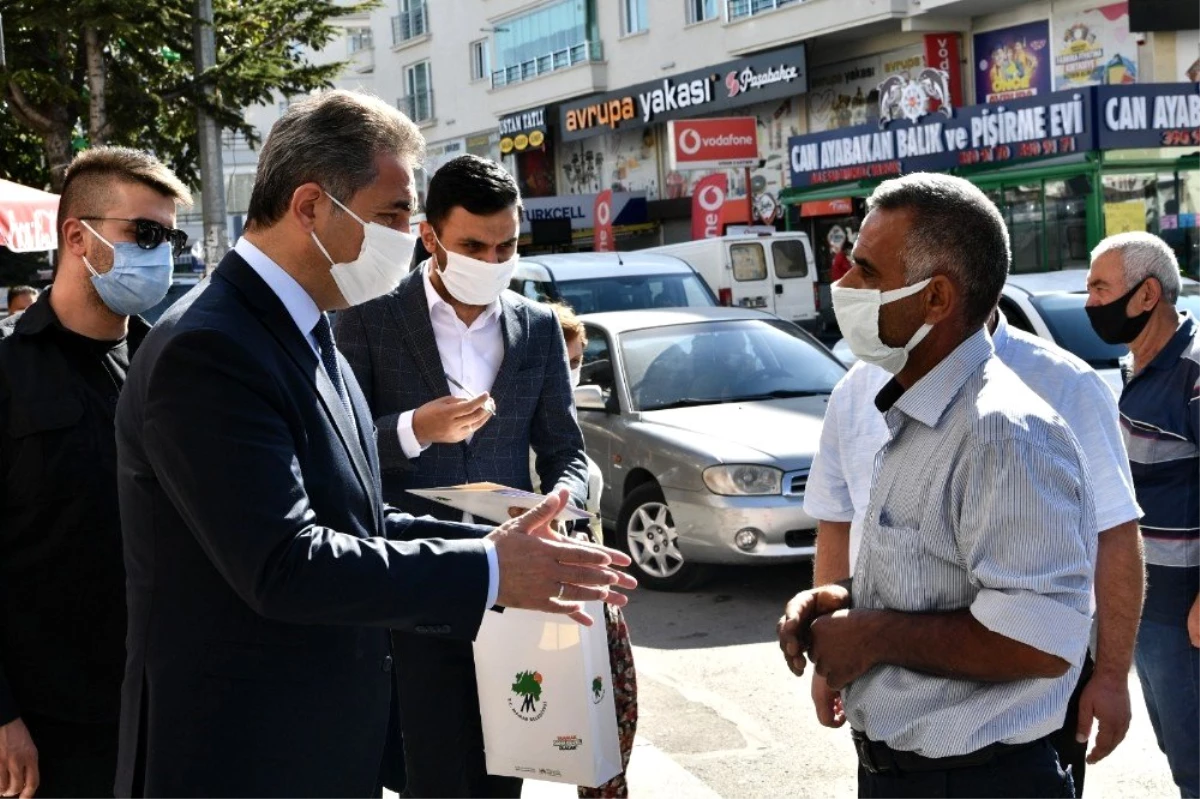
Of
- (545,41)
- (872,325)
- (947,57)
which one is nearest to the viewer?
(872,325)

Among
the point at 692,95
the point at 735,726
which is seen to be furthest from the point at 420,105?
the point at 735,726

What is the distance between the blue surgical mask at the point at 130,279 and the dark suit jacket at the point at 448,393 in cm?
52

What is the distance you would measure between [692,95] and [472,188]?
3090 centimetres

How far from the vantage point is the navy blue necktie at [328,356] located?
101 inches

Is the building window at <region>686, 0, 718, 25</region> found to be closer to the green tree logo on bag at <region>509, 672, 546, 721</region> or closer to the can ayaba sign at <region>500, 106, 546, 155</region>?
the can ayaba sign at <region>500, 106, 546, 155</region>

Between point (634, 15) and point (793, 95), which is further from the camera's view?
point (634, 15)

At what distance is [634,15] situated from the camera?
36.8 meters

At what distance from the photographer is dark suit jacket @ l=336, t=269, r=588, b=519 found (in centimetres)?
368

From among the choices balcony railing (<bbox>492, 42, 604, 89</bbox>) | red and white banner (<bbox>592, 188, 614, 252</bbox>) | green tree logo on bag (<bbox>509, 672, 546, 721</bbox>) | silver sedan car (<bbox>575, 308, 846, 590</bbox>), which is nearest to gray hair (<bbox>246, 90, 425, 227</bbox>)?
green tree logo on bag (<bbox>509, 672, 546, 721</bbox>)

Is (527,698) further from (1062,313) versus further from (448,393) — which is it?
(1062,313)

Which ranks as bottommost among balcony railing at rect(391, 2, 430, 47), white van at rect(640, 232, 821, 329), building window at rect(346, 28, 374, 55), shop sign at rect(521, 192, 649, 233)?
white van at rect(640, 232, 821, 329)

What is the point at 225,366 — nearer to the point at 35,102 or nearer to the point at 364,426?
the point at 364,426

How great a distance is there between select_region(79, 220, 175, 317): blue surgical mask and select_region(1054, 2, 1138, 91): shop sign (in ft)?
76.3

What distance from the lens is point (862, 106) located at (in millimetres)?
29891
